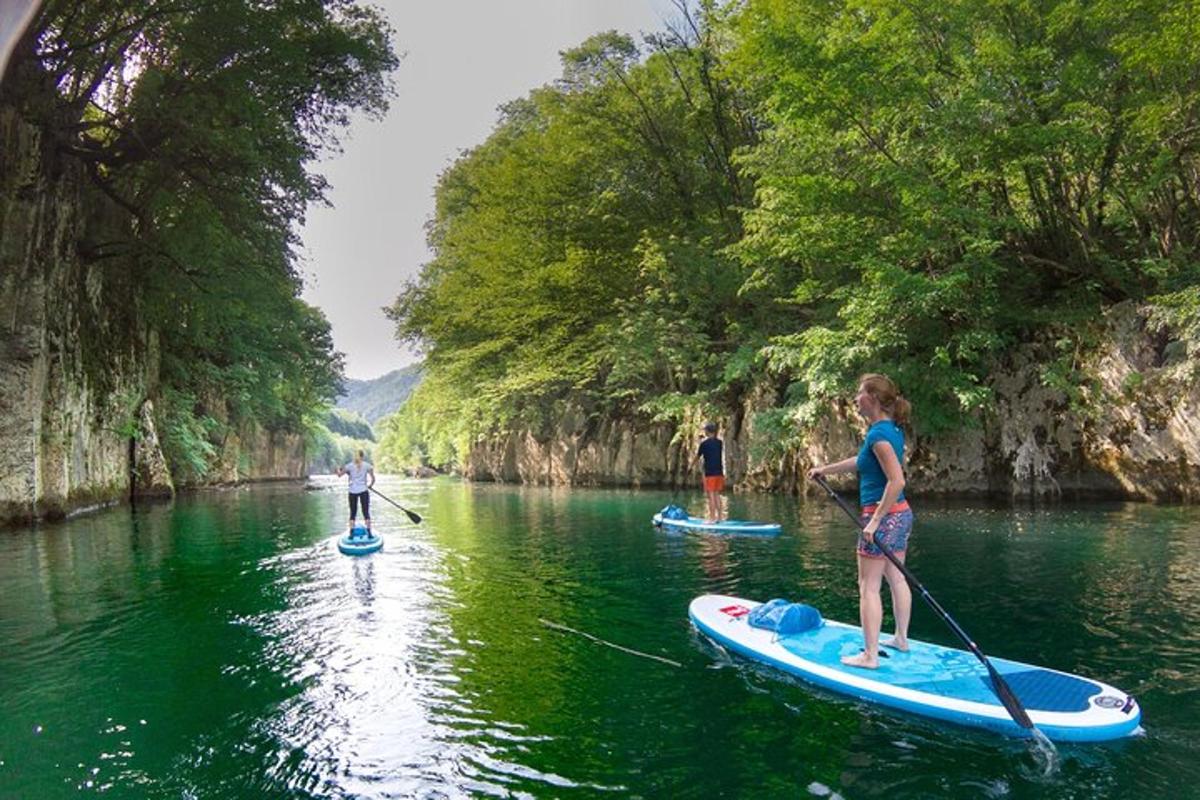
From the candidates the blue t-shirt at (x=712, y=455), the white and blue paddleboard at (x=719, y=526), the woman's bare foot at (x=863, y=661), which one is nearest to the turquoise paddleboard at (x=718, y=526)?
the white and blue paddleboard at (x=719, y=526)

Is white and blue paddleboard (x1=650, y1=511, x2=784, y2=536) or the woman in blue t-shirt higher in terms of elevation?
the woman in blue t-shirt

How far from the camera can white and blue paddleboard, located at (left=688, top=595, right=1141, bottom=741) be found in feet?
14.6

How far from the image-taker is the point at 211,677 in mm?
6043

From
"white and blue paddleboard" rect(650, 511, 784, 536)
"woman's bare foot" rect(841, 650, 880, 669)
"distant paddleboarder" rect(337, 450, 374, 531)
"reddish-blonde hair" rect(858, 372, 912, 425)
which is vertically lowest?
"white and blue paddleboard" rect(650, 511, 784, 536)

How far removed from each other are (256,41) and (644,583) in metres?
16.7

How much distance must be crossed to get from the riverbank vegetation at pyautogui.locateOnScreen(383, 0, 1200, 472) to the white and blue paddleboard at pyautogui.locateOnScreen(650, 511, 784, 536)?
5.65 meters

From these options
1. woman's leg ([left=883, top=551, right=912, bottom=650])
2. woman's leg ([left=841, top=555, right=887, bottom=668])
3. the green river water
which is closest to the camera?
the green river water

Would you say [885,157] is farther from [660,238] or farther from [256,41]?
[256,41]

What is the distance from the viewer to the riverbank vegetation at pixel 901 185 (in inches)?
622

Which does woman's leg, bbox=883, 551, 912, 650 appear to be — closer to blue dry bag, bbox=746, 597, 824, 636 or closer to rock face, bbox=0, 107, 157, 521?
blue dry bag, bbox=746, 597, 824, 636

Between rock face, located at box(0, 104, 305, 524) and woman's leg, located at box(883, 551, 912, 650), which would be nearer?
woman's leg, located at box(883, 551, 912, 650)

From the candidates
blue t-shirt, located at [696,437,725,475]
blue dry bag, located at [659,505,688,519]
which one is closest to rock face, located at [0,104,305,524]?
blue dry bag, located at [659,505,688,519]

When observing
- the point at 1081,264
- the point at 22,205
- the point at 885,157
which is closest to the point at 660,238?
the point at 885,157

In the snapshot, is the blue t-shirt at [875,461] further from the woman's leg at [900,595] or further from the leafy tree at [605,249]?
the leafy tree at [605,249]
